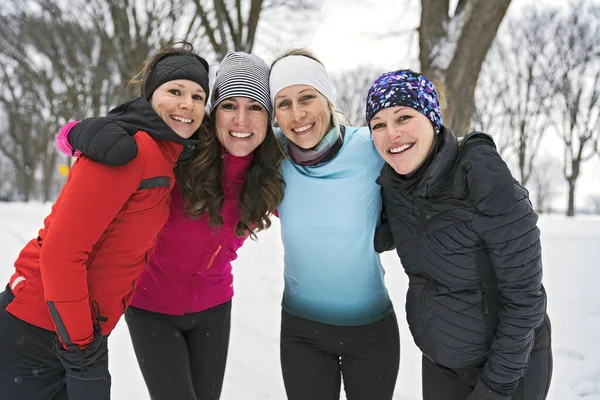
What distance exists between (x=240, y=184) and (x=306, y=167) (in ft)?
1.48

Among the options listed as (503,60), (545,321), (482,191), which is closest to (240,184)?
(482,191)

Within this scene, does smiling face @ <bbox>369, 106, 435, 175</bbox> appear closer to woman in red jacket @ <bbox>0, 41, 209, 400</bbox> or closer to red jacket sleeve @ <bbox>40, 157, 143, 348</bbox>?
woman in red jacket @ <bbox>0, 41, 209, 400</bbox>

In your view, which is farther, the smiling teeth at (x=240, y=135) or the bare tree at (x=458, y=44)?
the bare tree at (x=458, y=44)

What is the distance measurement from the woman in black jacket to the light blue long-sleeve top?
7.5 inches

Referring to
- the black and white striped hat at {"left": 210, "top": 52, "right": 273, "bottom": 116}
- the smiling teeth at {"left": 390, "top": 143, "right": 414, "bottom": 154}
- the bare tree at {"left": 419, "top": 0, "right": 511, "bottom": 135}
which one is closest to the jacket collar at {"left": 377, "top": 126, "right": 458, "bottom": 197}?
the smiling teeth at {"left": 390, "top": 143, "right": 414, "bottom": 154}

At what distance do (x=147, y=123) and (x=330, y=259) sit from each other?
121 cm

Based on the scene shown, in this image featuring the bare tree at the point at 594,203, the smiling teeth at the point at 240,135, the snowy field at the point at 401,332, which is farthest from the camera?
the bare tree at the point at 594,203

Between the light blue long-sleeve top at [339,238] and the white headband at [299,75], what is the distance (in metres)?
0.38

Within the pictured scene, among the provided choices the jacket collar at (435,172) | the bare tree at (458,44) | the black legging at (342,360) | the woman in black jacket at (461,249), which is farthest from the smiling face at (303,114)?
the bare tree at (458,44)

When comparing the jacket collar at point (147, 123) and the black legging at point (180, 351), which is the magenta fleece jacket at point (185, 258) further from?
the jacket collar at point (147, 123)

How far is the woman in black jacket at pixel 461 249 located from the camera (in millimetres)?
1874

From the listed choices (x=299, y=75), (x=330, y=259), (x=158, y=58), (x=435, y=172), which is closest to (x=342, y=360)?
(x=330, y=259)

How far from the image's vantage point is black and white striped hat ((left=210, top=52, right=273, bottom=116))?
2.51 metres

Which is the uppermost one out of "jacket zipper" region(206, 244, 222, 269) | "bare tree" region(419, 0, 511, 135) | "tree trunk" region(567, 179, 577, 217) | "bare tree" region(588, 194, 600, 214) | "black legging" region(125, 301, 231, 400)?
"bare tree" region(419, 0, 511, 135)
